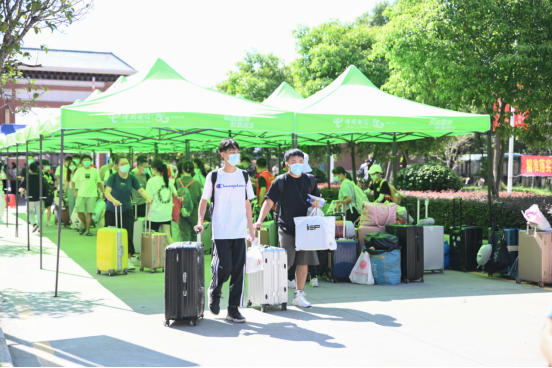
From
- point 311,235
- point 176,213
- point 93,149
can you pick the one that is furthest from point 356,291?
point 93,149

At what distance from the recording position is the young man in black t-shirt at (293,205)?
7.04m

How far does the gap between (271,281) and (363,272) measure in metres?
2.33

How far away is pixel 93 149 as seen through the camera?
2195 centimetres

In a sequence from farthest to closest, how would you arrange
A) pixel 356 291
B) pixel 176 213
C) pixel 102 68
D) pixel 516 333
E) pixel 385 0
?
pixel 102 68
pixel 385 0
pixel 176 213
pixel 356 291
pixel 516 333

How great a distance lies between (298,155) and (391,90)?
444 inches

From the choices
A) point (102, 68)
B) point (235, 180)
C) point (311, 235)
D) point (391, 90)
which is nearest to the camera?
point (235, 180)

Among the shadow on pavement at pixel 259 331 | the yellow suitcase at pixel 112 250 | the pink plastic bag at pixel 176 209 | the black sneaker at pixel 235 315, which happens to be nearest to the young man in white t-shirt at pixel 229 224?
the black sneaker at pixel 235 315

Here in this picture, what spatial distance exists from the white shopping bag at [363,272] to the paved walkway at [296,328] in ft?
0.66

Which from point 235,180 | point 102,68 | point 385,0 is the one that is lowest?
point 235,180

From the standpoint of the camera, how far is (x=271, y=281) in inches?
267

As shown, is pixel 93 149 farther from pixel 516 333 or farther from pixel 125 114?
pixel 516 333

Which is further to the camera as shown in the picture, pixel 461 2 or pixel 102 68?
pixel 102 68

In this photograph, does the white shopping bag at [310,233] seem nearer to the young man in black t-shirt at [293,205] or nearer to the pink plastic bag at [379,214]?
the young man in black t-shirt at [293,205]

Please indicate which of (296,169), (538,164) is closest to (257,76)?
(538,164)
